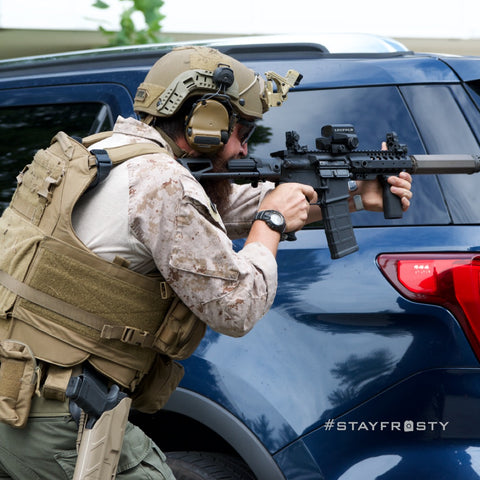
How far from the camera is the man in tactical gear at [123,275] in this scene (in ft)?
6.32

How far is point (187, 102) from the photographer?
7.23 feet

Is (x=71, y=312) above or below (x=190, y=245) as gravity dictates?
below

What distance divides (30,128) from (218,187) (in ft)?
3.27

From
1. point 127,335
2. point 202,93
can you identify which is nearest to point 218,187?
point 202,93

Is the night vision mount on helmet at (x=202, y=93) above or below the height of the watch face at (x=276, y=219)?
above

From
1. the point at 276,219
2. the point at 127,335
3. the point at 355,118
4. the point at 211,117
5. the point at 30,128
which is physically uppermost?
the point at 211,117

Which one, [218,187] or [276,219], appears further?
[218,187]

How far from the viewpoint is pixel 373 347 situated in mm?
2293

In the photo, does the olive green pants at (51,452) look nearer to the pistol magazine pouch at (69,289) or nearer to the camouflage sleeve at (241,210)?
the pistol magazine pouch at (69,289)

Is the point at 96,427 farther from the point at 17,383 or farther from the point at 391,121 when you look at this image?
the point at 391,121

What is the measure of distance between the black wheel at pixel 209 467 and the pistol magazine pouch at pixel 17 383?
64 cm

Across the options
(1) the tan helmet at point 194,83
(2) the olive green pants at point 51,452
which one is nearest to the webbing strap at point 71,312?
(2) the olive green pants at point 51,452

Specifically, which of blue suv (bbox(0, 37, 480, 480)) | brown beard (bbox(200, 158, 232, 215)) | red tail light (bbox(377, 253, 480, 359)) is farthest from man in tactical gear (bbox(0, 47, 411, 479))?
red tail light (bbox(377, 253, 480, 359))

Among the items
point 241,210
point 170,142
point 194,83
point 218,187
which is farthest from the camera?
point 241,210
